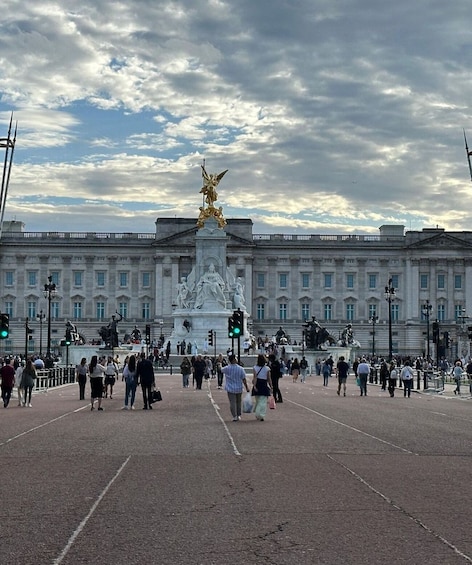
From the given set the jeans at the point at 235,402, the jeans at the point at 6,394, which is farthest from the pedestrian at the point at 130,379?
the jeans at the point at 235,402

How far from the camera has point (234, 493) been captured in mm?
16078

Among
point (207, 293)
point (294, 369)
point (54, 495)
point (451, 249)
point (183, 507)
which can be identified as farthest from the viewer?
point (451, 249)

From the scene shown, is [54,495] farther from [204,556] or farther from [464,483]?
[464,483]

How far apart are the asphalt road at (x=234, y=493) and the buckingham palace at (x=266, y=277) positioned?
127 metres

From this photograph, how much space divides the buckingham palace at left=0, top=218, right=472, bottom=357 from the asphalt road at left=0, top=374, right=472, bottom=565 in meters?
127

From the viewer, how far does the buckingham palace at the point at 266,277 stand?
156875mm

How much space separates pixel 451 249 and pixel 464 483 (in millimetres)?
143618

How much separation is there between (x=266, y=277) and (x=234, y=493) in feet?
472

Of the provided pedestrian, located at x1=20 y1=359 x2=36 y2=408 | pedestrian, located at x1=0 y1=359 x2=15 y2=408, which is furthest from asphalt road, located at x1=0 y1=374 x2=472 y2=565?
pedestrian, located at x1=20 y1=359 x2=36 y2=408

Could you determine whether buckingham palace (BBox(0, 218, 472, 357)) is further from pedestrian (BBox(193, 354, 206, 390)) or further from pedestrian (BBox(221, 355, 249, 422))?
pedestrian (BBox(221, 355, 249, 422))

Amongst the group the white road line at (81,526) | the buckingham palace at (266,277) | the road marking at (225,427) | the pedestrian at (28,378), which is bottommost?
the white road line at (81,526)

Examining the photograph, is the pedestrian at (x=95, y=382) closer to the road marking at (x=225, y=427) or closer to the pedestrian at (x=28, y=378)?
the pedestrian at (x=28, y=378)

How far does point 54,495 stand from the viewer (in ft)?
52.1

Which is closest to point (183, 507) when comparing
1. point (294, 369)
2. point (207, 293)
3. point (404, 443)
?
point (404, 443)
